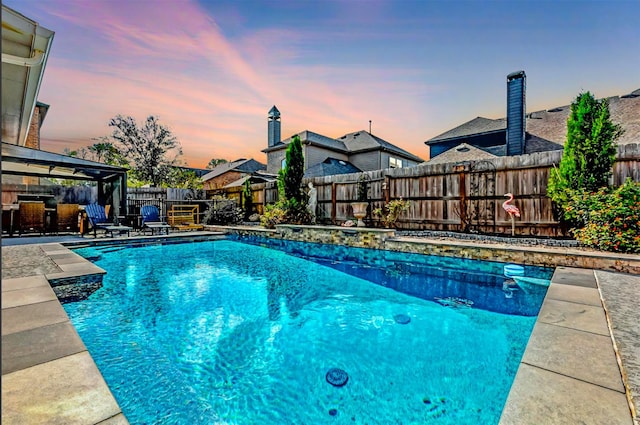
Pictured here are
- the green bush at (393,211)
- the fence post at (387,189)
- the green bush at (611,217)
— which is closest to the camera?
the green bush at (611,217)

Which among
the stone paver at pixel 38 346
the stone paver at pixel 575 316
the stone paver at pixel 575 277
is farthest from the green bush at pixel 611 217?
the stone paver at pixel 38 346

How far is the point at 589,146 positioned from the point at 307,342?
7.17m

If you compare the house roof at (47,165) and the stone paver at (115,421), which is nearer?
the stone paver at (115,421)

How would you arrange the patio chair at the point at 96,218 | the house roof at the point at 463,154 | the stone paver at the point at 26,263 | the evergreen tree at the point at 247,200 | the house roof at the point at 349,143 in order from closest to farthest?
the stone paver at the point at 26,263
the patio chair at the point at 96,218
the house roof at the point at 463,154
the evergreen tree at the point at 247,200
the house roof at the point at 349,143

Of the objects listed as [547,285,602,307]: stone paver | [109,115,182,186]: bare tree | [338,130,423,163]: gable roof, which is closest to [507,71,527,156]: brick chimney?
[338,130,423,163]: gable roof

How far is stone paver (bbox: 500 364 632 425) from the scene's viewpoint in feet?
5.63

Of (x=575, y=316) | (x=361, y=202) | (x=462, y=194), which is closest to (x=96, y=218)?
(x=361, y=202)

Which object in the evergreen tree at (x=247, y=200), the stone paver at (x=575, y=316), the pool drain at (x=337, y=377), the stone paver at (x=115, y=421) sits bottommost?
the pool drain at (x=337, y=377)

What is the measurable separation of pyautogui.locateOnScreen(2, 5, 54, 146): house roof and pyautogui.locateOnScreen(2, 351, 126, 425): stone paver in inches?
121

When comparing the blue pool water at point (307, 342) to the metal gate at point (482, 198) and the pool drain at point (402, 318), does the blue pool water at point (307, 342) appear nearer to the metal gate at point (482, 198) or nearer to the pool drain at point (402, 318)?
the pool drain at point (402, 318)

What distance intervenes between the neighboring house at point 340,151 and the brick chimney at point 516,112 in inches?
290

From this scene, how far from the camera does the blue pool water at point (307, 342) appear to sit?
2545mm

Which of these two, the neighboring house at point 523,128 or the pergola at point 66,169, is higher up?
the neighboring house at point 523,128

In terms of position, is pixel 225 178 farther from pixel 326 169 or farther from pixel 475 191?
pixel 475 191
